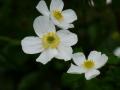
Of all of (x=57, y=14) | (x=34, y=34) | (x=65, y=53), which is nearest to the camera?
(x=65, y=53)

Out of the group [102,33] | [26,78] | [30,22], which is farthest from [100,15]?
[26,78]

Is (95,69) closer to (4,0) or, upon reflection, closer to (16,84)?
(16,84)

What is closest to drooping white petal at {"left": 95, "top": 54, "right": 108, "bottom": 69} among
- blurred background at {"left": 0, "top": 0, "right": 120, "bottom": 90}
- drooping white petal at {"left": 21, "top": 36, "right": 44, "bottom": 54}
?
drooping white petal at {"left": 21, "top": 36, "right": 44, "bottom": 54}

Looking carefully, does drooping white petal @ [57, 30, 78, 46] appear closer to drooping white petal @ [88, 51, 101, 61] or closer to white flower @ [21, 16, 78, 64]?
white flower @ [21, 16, 78, 64]

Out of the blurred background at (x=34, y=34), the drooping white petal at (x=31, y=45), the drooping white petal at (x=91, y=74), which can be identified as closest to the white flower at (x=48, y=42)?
the drooping white petal at (x=31, y=45)

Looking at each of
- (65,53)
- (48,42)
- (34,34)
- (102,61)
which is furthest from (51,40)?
(34,34)

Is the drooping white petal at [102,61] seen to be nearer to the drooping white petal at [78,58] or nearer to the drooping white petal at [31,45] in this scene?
the drooping white petal at [78,58]

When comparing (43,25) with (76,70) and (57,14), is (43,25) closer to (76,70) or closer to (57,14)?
(57,14)
